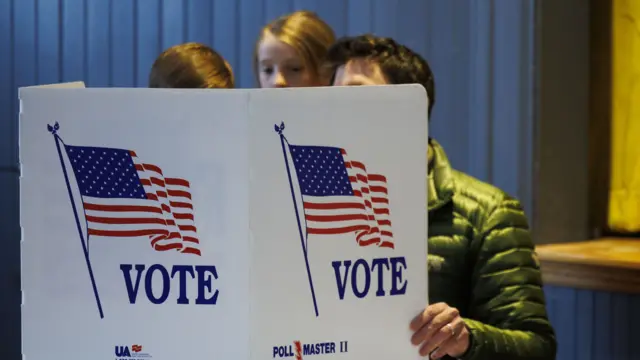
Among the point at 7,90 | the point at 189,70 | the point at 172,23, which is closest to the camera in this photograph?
the point at 189,70

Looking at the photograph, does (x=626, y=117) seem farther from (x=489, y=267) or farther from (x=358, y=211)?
(x=358, y=211)

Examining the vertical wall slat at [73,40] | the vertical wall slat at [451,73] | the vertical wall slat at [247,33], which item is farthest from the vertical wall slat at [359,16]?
the vertical wall slat at [73,40]

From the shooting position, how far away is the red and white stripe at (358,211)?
1032mm

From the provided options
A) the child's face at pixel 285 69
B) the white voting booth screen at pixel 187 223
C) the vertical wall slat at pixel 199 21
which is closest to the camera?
the white voting booth screen at pixel 187 223

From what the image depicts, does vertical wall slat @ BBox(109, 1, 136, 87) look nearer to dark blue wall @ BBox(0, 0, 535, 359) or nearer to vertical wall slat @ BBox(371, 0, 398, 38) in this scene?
dark blue wall @ BBox(0, 0, 535, 359)

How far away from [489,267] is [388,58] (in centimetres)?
35

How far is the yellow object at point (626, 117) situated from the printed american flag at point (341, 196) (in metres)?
1.54

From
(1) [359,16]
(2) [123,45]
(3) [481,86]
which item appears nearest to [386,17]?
(1) [359,16]

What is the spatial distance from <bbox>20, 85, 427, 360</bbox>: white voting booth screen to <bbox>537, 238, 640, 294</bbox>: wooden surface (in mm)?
1230

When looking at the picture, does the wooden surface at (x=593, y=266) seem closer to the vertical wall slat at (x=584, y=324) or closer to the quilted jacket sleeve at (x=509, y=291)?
the vertical wall slat at (x=584, y=324)

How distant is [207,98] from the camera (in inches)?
39.7

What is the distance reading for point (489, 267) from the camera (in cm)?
130

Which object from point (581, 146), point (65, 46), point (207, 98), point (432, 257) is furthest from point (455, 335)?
point (65, 46)

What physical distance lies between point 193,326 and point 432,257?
16.8 inches
